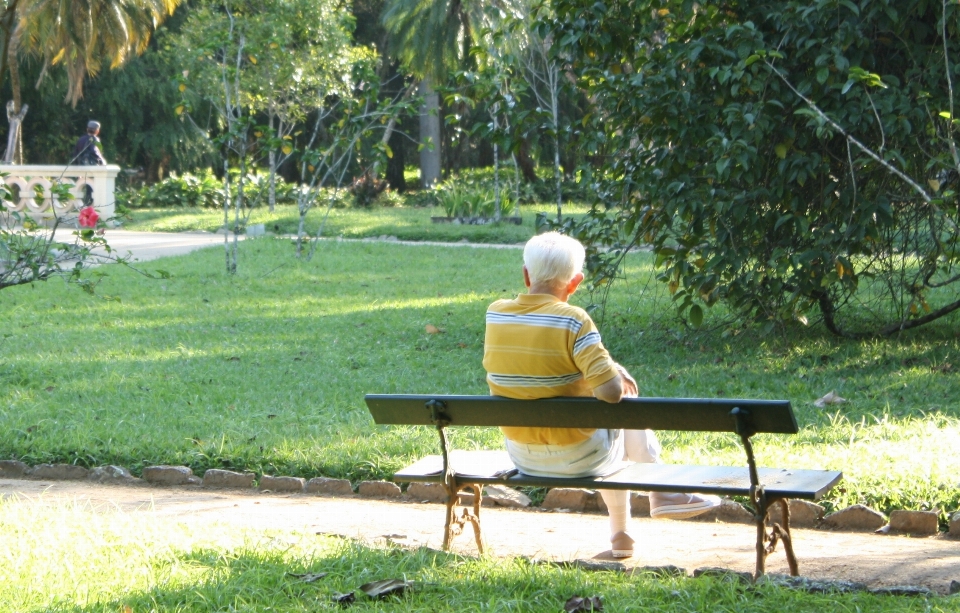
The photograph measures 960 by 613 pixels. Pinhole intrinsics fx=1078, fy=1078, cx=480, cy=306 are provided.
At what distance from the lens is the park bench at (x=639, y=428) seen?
12.1 feet

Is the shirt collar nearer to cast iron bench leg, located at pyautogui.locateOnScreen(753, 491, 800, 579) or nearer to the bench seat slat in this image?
the bench seat slat

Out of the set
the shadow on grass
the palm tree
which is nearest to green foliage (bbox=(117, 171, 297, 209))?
the palm tree

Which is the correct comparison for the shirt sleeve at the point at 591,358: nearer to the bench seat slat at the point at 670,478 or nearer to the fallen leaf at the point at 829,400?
the bench seat slat at the point at 670,478

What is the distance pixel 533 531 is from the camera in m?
4.95

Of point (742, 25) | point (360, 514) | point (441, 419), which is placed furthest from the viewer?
point (742, 25)

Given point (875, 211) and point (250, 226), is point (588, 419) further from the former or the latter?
point (250, 226)

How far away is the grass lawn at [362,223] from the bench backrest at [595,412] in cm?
1365

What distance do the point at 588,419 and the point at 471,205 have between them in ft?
59.0

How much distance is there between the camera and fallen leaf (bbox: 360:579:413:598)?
362cm

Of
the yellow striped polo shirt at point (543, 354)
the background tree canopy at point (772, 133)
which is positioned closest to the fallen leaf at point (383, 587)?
the yellow striped polo shirt at point (543, 354)

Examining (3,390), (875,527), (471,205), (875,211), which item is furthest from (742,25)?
(471,205)

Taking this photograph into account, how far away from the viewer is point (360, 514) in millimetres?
5316

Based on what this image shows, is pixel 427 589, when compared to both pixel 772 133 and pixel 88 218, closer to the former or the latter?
pixel 772 133

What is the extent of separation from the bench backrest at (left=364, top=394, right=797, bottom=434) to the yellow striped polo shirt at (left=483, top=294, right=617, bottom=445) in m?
0.11
